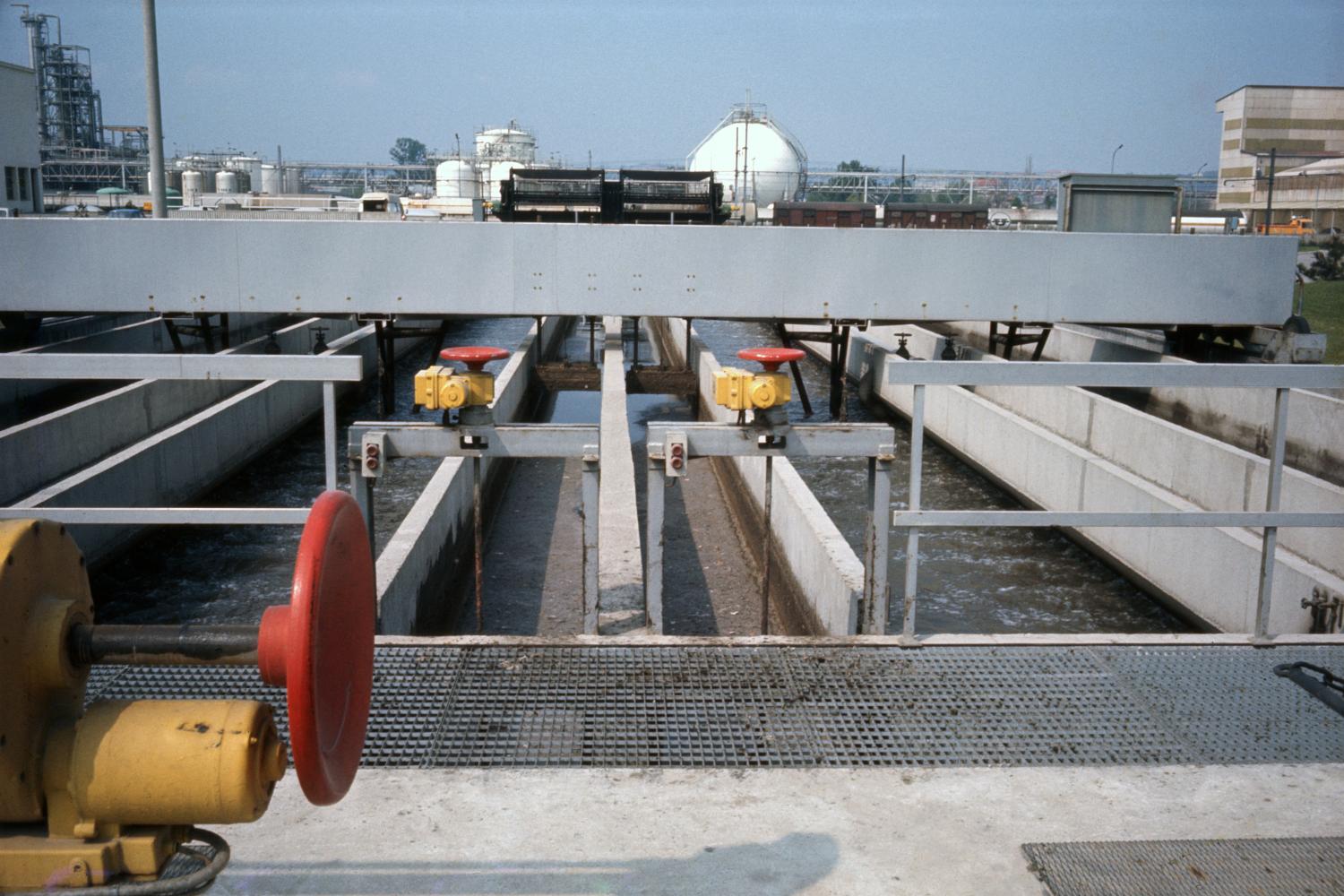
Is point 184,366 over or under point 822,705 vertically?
over

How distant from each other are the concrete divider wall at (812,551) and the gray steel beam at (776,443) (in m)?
1.99

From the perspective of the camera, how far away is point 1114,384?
438 cm

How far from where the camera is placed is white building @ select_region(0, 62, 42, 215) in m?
30.6

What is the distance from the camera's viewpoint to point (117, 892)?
195 cm

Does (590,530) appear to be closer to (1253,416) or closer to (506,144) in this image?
(1253,416)

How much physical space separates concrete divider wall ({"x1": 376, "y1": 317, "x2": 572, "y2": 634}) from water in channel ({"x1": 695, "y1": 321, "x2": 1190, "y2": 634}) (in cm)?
319

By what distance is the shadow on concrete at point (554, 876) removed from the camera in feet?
9.45

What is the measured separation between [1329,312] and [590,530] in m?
21.5

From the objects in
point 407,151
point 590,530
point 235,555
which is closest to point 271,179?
point 235,555

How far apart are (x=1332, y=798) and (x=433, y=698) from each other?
9.57 feet

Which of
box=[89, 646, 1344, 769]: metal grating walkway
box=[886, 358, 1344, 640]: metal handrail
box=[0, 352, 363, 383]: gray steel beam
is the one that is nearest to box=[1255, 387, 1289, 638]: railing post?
box=[886, 358, 1344, 640]: metal handrail

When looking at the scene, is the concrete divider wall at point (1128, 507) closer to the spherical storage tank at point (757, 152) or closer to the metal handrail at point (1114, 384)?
the metal handrail at point (1114, 384)

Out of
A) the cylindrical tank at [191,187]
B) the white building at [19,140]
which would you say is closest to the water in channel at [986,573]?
the white building at [19,140]

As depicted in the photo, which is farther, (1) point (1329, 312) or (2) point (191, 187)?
(2) point (191, 187)
